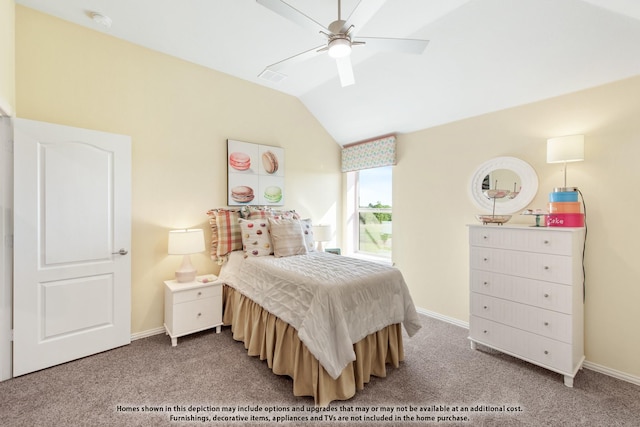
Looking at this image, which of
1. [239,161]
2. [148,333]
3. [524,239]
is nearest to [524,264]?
[524,239]

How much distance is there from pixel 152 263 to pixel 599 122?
14.1 feet

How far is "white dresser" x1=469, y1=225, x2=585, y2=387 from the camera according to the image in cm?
210

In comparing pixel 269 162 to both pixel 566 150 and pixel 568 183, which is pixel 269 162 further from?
pixel 568 183

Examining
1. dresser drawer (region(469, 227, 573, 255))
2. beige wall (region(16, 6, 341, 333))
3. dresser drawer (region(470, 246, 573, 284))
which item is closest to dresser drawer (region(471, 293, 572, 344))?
dresser drawer (region(470, 246, 573, 284))

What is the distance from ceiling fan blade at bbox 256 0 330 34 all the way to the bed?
1667mm

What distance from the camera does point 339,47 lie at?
177 centimetres

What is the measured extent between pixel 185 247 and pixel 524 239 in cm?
306

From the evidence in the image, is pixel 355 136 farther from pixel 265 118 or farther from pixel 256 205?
pixel 256 205

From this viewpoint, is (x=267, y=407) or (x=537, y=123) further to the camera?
(x=537, y=123)

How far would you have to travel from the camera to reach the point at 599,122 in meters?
2.27

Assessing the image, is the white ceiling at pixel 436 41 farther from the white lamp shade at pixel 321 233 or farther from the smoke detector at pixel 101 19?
the white lamp shade at pixel 321 233

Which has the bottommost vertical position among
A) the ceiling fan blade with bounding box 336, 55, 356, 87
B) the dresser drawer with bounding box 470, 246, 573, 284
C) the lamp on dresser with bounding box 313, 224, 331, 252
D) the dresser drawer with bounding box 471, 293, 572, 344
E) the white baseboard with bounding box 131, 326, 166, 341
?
the white baseboard with bounding box 131, 326, 166, 341

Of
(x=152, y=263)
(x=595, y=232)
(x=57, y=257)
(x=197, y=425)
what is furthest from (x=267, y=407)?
(x=595, y=232)

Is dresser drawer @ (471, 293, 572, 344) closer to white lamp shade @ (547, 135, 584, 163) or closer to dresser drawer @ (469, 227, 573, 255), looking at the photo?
dresser drawer @ (469, 227, 573, 255)
